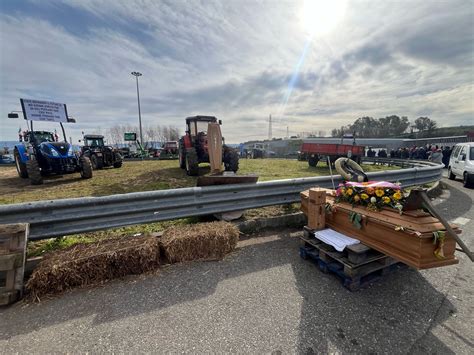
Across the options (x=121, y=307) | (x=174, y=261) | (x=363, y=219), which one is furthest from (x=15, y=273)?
(x=363, y=219)

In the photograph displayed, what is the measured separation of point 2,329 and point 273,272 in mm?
2736

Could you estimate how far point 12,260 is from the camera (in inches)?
86.8

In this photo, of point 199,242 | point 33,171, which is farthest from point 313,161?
point 33,171

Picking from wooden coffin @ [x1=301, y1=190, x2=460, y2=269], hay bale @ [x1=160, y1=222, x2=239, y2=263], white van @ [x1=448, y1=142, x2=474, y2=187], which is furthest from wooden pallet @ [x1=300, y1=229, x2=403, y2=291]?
white van @ [x1=448, y1=142, x2=474, y2=187]

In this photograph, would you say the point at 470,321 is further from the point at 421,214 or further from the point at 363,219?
the point at 363,219

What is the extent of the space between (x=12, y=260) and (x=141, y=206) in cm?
141

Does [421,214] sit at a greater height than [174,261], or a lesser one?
greater

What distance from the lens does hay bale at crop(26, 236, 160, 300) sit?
7.56ft

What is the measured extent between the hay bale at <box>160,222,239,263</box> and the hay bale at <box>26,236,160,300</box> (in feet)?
0.62

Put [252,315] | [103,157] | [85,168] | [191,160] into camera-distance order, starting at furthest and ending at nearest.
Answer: [103,157] → [85,168] → [191,160] → [252,315]

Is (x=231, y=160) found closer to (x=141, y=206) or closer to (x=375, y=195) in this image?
(x=141, y=206)

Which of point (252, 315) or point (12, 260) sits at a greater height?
point (12, 260)

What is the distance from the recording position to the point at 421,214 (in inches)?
84.7

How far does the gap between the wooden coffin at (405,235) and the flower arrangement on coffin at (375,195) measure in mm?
78
